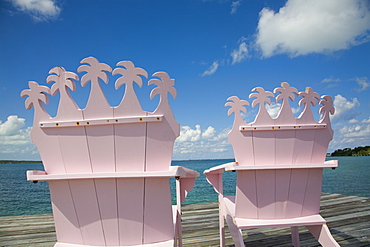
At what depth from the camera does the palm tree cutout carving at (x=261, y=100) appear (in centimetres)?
142

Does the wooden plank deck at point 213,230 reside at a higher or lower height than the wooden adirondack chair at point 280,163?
lower

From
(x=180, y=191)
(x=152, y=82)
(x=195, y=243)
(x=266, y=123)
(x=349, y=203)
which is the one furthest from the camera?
(x=349, y=203)

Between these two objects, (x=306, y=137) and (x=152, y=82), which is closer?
(x=152, y=82)

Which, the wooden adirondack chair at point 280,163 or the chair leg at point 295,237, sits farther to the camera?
the chair leg at point 295,237

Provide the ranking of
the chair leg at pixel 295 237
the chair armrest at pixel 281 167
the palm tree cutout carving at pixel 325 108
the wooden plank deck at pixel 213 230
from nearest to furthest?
the chair armrest at pixel 281 167
the palm tree cutout carving at pixel 325 108
the chair leg at pixel 295 237
the wooden plank deck at pixel 213 230

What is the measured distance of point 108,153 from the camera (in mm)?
1099

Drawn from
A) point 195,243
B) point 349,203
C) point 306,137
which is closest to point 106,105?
point 306,137

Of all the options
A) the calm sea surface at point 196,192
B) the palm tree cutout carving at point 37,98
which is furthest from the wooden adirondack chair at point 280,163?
the calm sea surface at point 196,192

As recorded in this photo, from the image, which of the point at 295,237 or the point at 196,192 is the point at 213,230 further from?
the point at 196,192

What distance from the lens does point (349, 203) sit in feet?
11.9

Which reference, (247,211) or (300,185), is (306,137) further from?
(247,211)

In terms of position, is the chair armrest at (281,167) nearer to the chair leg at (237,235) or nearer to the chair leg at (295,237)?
the chair leg at (237,235)

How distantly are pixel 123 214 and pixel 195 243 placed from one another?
137 cm

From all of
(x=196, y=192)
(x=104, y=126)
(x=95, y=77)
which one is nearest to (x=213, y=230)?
(x=104, y=126)
